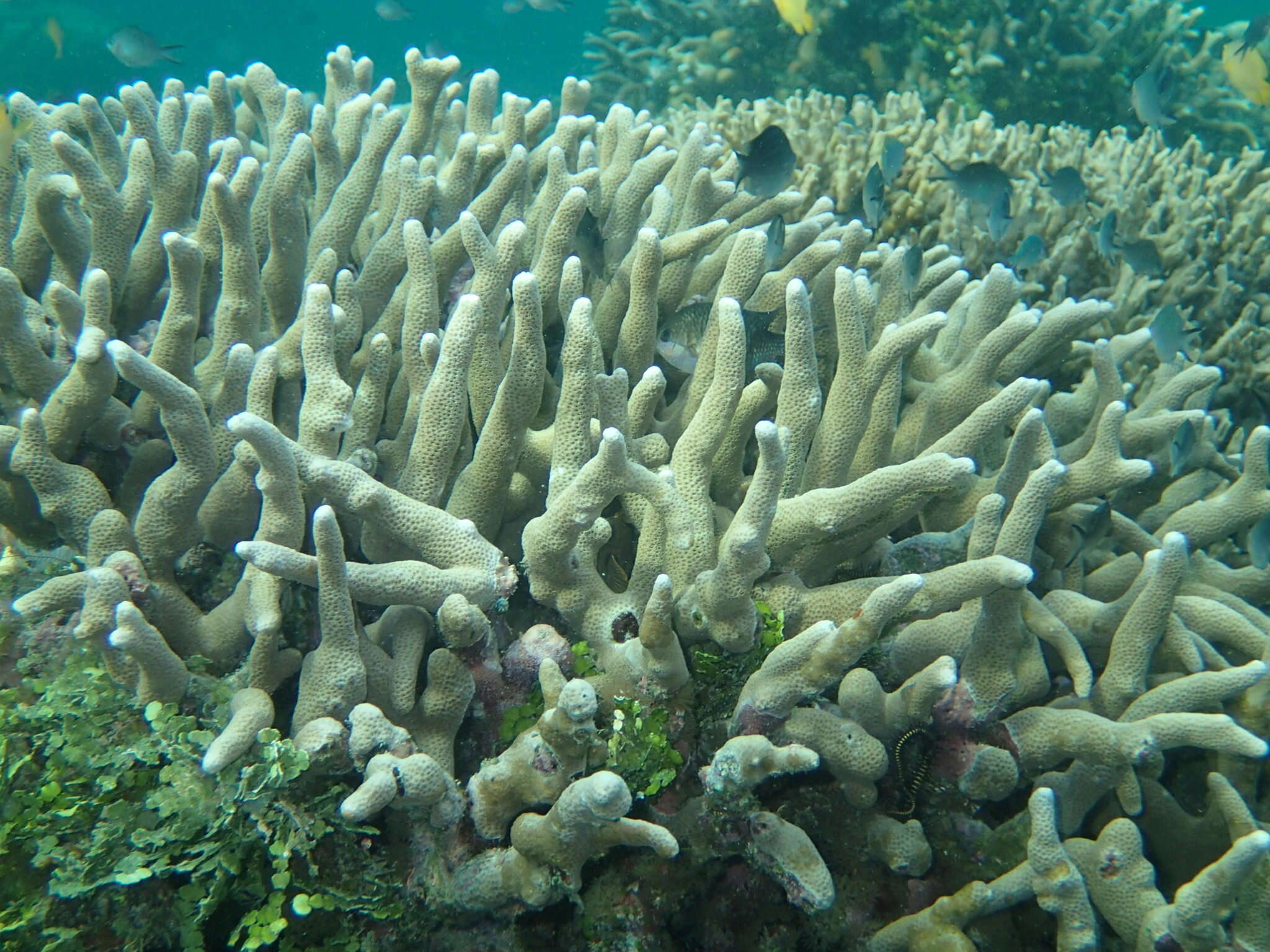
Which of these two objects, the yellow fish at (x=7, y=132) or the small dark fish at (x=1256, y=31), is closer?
the yellow fish at (x=7, y=132)

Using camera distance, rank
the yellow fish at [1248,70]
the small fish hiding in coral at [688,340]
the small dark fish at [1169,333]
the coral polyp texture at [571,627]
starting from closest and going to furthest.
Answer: the coral polyp texture at [571,627] → the small fish hiding in coral at [688,340] → the small dark fish at [1169,333] → the yellow fish at [1248,70]

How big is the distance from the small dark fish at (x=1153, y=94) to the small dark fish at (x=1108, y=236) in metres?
1.55

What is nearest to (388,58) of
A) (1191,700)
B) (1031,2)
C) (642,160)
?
(1031,2)

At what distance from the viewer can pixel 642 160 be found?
133 inches

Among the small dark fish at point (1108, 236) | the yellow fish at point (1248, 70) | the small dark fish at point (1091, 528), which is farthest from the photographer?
the yellow fish at point (1248, 70)

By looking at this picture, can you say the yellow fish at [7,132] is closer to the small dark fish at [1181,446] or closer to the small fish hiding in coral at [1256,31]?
the small dark fish at [1181,446]

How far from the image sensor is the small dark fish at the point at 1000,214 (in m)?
4.06

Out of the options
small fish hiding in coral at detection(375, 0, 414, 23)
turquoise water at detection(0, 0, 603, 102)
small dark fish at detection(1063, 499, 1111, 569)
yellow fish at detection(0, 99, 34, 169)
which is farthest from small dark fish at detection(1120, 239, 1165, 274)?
small fish hiding in coral at detection(375, 0, 414, 23)

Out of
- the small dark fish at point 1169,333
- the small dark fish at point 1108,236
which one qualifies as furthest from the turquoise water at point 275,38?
the small dark fish at point 1169,333

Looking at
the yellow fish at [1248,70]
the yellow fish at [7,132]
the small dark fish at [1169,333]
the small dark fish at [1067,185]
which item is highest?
the yellow fish at [1248,70]

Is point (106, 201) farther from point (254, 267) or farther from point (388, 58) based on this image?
point (388, 58)

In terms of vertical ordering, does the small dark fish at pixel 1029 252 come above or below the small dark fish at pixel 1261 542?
above

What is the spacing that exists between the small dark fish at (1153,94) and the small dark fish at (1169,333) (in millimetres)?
2271

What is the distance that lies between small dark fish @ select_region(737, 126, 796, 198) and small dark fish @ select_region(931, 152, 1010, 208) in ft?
3.83
